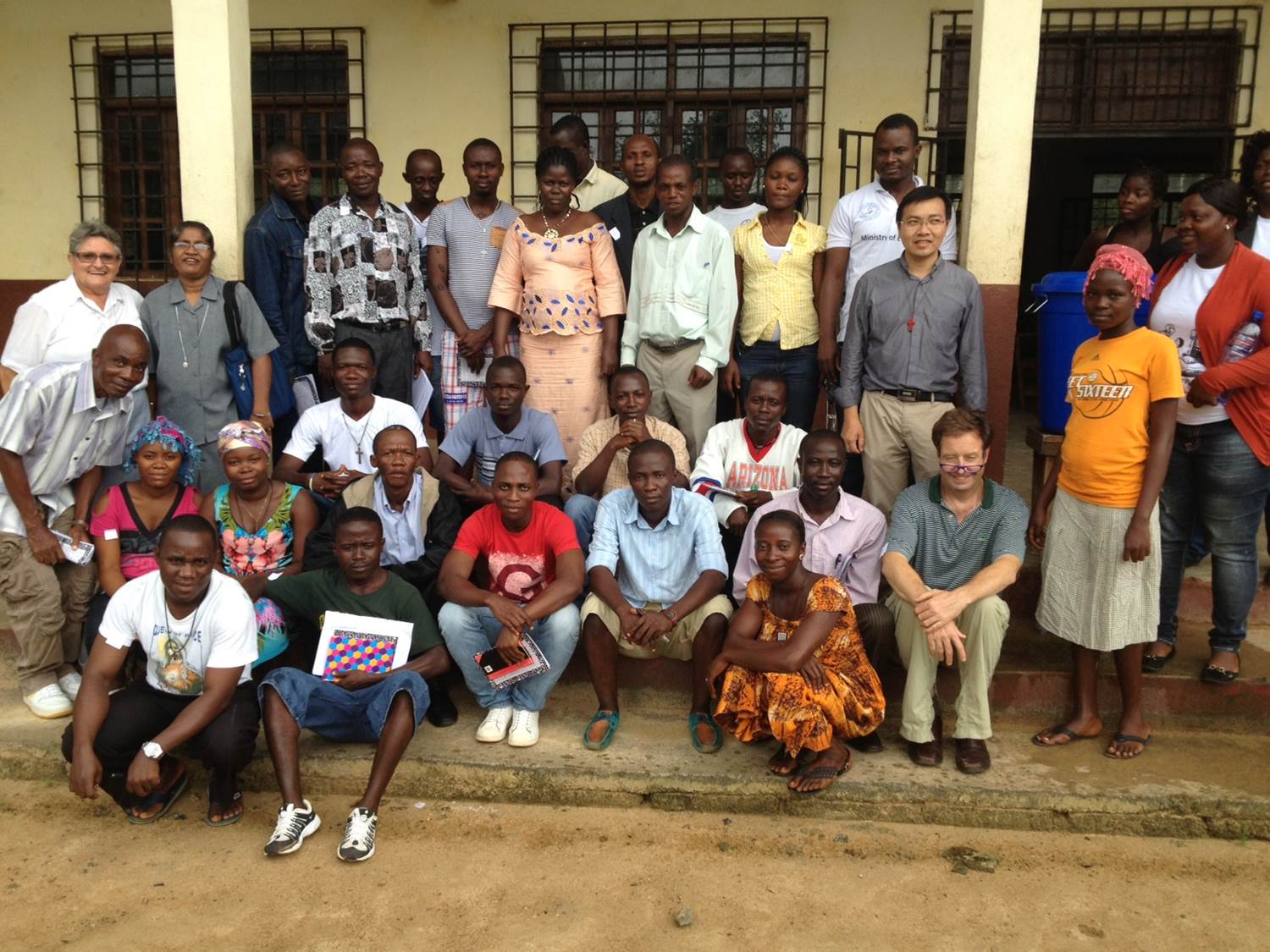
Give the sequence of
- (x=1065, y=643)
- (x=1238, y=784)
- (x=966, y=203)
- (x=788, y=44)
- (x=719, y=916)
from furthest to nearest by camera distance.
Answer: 1. (x=788, y=44)
2. (x=966, y=203)
3. (x=1065, y=643)
4. (x=1238, y=784)
5. (x=719, y=916)

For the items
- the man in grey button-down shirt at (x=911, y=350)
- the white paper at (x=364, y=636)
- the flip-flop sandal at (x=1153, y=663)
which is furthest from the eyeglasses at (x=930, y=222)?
the white paper at (x=364, y=636)

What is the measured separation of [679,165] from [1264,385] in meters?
2.39

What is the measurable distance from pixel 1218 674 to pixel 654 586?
6.81 feet

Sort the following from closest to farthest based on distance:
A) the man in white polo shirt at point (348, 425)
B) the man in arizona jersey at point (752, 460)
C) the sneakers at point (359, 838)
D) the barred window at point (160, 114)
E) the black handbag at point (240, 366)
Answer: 1. the sneakers at point (359, 838)
2. the man in arizona jersey at point (752, 460)
3. the man in white polo shirt at point (348, 425)
4. the black handbag at point (240, 366)
5. the barred window at point (160, 114)

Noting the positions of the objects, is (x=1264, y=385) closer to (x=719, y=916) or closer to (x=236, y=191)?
(x=719, y=916)

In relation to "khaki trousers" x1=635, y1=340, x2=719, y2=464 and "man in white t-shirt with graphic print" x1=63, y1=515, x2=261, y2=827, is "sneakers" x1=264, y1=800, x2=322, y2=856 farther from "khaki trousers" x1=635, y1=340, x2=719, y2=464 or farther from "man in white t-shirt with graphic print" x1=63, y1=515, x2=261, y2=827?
"khaki trousers" x1=635, y1=340, x2=719, y2=464

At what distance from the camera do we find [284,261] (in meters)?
4.66

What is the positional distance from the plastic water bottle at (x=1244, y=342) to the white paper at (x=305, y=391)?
3704 millimetres

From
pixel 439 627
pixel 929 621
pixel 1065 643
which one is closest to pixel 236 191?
pixel 439 627

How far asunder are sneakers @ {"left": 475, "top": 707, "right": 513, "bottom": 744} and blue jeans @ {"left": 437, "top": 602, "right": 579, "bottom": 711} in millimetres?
37

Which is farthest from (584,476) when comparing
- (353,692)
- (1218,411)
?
(1218,411)

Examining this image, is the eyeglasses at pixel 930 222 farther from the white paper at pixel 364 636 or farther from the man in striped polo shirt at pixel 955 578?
the white paper at pixel 364 636

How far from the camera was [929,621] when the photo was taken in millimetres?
3430

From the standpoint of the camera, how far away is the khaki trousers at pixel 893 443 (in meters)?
4.08
